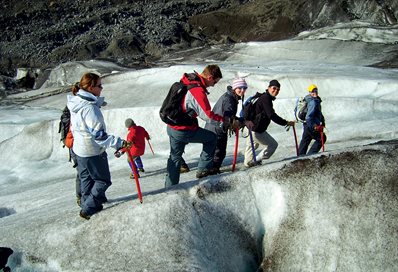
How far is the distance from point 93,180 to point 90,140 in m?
0.64

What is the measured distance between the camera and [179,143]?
6.87 metres

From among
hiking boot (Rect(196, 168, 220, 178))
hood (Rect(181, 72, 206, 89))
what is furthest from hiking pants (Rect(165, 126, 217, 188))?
hood (Rect(181, 72, 206, 89))

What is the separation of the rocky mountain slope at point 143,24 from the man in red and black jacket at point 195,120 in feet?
74.2

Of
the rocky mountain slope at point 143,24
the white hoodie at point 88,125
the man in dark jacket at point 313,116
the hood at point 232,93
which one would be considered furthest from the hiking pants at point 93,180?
the rocky mountain slope at point 143,24

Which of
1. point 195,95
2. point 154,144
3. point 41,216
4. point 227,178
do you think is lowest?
point 154,144

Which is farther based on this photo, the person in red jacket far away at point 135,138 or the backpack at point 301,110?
the person in red jacket far away at point 135,138

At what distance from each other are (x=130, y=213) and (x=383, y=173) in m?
3.35

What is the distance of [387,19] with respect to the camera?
27844 mm

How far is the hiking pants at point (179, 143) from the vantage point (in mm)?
6787

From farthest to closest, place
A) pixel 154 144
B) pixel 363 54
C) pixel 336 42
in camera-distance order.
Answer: pixel 336 42, pixel 363 54, pixel 154 144

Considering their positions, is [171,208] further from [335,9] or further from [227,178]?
[335,9]

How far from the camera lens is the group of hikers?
5.76 meters

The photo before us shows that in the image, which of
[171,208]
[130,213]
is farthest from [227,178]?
[130,213]

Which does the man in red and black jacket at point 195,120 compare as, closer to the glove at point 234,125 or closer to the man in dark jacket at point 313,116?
the glove at point 234,125
